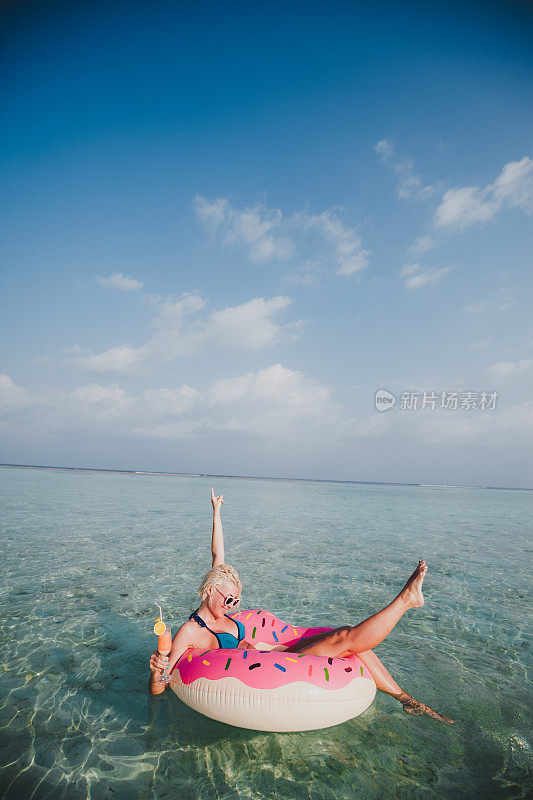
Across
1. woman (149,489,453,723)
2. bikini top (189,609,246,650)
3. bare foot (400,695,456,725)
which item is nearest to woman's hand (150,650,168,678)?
woman (149,489,453,723)

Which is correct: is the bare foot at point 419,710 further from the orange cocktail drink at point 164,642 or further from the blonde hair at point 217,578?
the orange cocktail drink at point 164,642

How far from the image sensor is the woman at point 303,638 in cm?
A: 305

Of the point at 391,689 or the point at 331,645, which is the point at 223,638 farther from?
the point at 391,689

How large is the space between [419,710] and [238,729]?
1.76m

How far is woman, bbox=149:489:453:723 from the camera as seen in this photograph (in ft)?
10.0

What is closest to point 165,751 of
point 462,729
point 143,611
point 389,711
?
→ point 389,711

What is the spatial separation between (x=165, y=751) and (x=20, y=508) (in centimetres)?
1672

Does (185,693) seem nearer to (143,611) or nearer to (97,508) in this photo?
(143,611)

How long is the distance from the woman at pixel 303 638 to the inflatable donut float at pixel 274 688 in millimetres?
170

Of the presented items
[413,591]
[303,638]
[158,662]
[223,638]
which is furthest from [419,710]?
[158,662]

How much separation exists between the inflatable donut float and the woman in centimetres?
17

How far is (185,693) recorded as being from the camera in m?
3.03

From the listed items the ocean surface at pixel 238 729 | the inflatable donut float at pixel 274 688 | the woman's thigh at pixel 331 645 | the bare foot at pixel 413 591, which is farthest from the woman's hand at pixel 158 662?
the bare foot at pixel 413 591

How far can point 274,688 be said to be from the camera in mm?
2830
